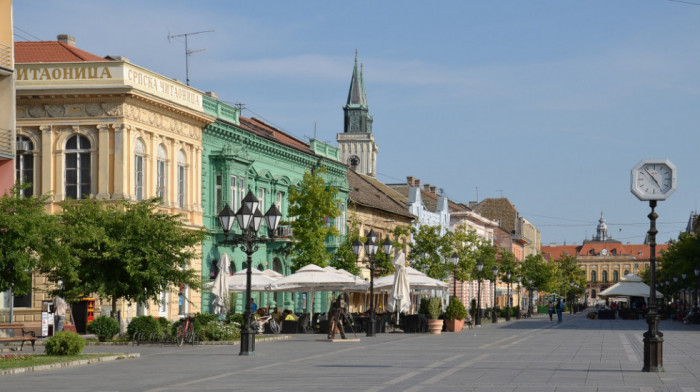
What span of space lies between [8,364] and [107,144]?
64.1 feet

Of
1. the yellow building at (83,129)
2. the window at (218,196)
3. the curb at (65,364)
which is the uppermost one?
the yellow building at (83,129)

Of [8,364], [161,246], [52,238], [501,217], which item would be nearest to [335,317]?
[161,246]

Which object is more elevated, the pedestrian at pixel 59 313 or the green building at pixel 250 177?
the green building at pixel 250 177

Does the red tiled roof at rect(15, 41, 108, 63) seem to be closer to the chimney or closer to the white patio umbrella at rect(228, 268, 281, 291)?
the chimney

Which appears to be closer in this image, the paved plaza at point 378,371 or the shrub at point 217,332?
the paved plaza at point 378,371

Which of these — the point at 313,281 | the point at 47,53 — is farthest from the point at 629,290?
the point at 47,53

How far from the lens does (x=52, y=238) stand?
25.3 metres

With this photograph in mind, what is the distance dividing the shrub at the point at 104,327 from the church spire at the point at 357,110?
123302 mm

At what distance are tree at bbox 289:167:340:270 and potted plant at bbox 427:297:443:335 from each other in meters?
7.56

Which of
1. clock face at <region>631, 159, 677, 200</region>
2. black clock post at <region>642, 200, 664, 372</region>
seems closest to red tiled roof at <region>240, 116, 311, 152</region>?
clock face at <region>631, 159, 677, 200</region>

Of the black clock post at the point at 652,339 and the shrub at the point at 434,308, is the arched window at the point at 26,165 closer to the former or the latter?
the shrub at the point at 434,308

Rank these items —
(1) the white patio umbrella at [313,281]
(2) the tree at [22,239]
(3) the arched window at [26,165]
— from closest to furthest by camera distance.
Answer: (2) the tree at [22,239] < (3) the arched window at [26,165] < (1) the white patio umbrella at [313,281]

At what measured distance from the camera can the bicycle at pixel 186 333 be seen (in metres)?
31.9

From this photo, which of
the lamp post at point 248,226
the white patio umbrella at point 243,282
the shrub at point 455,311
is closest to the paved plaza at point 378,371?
the lamp post at point 248,226
